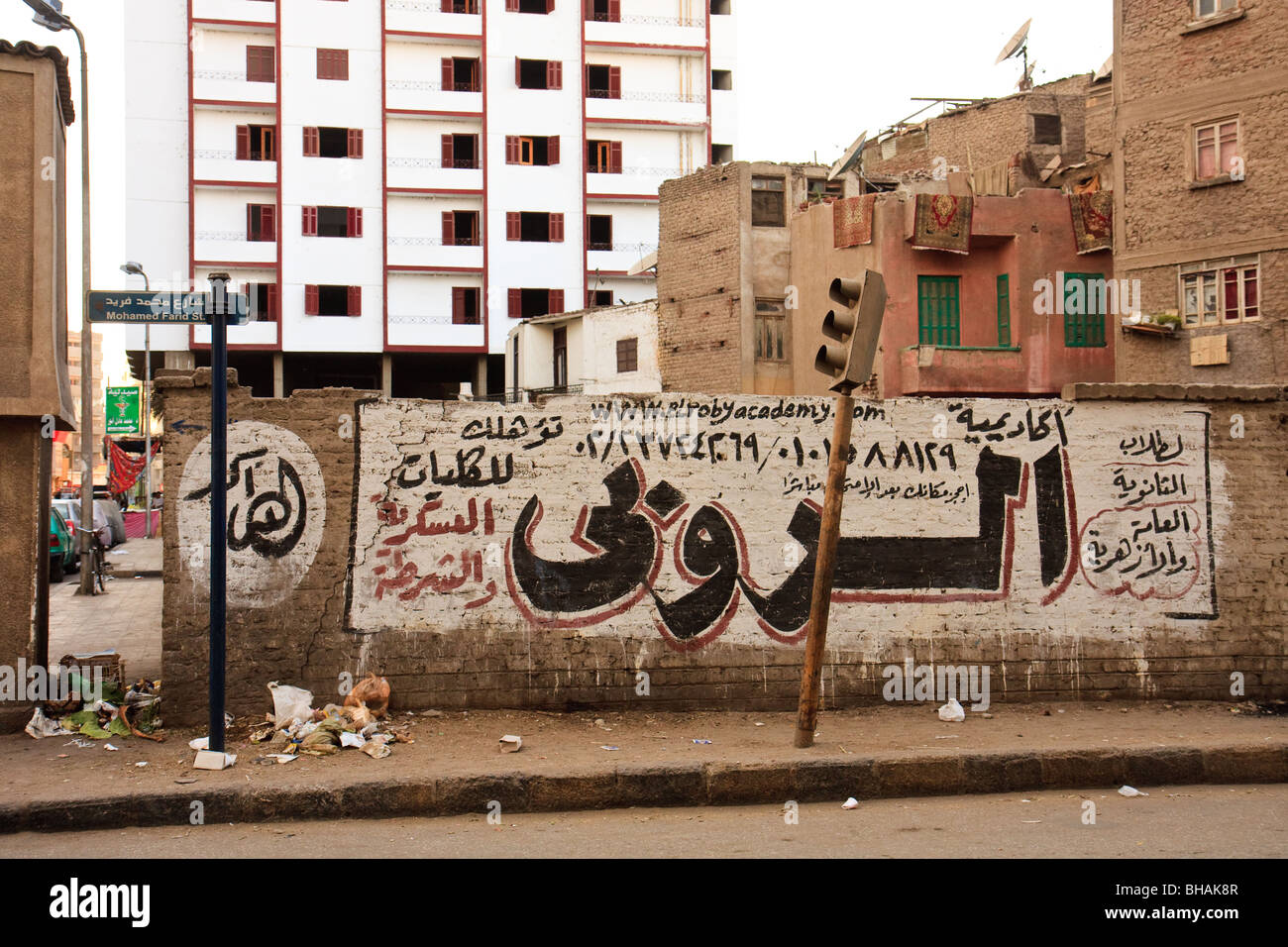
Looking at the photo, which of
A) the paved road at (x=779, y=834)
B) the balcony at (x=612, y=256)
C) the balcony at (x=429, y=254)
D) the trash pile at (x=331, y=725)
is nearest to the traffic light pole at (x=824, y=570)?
the paved road at (x=779, y=834)

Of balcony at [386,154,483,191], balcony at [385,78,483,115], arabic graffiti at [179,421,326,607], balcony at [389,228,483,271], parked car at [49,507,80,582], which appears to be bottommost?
parked car at [49,507,80,582]

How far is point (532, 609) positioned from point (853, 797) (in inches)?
104

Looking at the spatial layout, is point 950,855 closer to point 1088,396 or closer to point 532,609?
point 532,609

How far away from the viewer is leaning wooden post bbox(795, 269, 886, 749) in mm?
7031

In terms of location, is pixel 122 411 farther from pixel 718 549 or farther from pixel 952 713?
pixel 952 713

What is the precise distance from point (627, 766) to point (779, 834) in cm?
115

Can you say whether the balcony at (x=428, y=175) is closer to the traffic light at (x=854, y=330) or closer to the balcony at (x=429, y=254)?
the balcony at (x=429, y=254)

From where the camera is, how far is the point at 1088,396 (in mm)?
8812

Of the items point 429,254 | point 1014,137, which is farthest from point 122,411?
point 1014,137

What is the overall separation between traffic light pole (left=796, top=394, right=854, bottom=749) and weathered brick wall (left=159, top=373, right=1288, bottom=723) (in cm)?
103

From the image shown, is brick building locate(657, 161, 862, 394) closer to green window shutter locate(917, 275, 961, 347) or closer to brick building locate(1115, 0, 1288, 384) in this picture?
green window shutter locate(917, 275, 961, 347)

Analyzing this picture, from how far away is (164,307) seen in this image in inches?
272

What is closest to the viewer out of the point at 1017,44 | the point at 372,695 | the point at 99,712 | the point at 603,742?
the point at 603,742

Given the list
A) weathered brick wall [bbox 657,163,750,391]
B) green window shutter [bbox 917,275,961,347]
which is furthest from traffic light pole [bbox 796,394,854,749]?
weathered brick wall [bbox 657,163,750,391]
